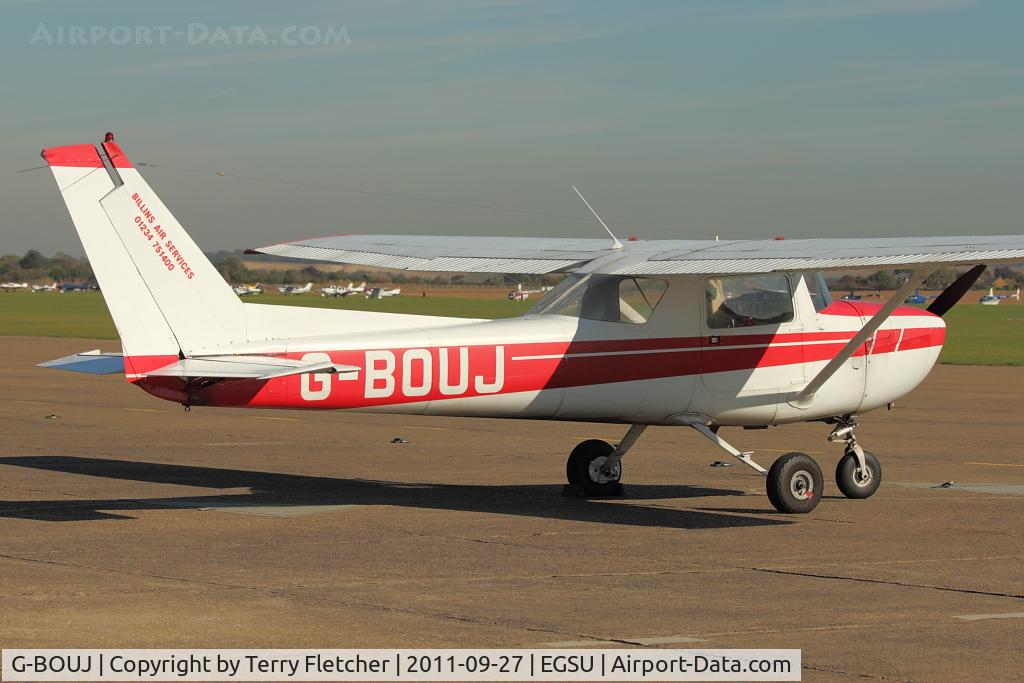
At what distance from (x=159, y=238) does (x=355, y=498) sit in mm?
3631

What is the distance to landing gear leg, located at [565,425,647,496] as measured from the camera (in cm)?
1411

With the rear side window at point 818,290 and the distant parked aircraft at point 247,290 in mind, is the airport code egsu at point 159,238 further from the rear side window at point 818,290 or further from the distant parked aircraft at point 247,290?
the distant parked aircraft at point 247,290

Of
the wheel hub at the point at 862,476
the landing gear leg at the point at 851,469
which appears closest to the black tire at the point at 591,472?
the landing gear leg at the point at 851,469

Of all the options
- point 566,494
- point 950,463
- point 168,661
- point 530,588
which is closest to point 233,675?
point 168,661

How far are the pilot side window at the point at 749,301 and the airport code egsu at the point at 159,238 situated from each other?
4700mm

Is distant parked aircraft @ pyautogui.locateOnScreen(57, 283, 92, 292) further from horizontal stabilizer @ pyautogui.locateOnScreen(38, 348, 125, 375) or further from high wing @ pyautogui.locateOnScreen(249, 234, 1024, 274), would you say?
horizontal stabilizer @ pyautogui.locateOnScreen(38, 348, 125, 375)

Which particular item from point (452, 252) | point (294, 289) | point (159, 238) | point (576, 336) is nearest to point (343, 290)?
point (294, 289)

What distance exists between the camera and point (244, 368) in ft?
35.9

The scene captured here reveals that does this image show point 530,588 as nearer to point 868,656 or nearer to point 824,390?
point 868,656

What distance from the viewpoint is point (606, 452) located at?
14.2 meters

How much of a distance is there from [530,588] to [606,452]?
4958mm

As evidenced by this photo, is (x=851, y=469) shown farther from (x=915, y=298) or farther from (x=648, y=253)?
(x=915, y=298)

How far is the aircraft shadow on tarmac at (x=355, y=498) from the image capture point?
1267 centimetres

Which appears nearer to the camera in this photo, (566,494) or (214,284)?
(214,284)
